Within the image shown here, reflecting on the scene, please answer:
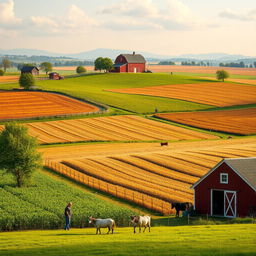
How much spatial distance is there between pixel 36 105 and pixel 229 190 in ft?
275

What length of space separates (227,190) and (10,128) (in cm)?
2396

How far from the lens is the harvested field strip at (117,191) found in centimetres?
5000

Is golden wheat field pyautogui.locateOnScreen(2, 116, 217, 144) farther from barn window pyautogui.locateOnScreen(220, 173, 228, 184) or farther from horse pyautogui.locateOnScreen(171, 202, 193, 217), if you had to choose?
barn window pyautogui.locateOnScreen(220, 173, 228, 184)

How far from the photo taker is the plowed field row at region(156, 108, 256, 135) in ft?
363

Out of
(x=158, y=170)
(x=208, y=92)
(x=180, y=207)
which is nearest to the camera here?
(x=180, y=207)

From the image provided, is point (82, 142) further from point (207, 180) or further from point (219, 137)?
point (207, 180)

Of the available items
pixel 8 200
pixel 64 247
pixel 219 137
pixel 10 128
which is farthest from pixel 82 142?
pixel 64 247

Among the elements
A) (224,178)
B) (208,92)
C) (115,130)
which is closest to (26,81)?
(208,92)

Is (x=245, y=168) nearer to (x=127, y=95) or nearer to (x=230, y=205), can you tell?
(x=230, y=205)

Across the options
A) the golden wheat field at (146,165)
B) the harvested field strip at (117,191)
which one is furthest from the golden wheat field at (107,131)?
the harvested field strip at (117,191)

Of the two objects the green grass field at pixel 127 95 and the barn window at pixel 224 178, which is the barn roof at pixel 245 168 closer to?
the barn window at pixel 224 178

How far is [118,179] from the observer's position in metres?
60.7

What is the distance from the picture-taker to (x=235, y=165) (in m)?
48.2

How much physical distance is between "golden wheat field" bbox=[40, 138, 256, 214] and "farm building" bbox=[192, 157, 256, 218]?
3127 millimetres
